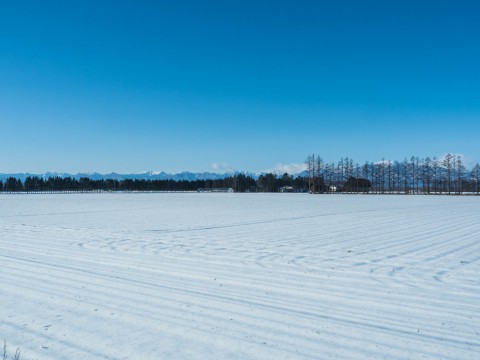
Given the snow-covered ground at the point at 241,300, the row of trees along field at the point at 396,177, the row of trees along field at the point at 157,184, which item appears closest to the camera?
the snow-covered ground at the point at 241,300

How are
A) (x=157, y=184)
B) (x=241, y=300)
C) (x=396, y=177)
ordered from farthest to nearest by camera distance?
(x=157, y=184) → (x=396, y=177) → (x=241, y=300)

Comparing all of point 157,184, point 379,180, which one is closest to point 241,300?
point 379,180

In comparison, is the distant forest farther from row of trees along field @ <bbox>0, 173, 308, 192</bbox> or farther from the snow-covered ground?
the snow-covered ground

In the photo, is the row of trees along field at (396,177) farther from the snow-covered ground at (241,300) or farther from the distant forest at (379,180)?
the snow-covered ground at (241,300)

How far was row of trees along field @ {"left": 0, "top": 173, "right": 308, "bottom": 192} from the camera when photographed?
142 meters

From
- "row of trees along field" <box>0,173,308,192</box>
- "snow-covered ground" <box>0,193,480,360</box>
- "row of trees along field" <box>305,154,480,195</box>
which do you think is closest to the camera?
"snow-covered ground" <box>0,193,480,360</box>

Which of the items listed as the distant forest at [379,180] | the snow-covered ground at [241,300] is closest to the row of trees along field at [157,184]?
the distant forest at [379,180]

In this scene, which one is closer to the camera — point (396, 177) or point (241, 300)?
point (241, 300)

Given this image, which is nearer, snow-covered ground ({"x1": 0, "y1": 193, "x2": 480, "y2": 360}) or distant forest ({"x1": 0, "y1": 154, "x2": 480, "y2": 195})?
snow-covered ground ({"x1": 0, "y1": 193, "x2": 480, "y2": 360})

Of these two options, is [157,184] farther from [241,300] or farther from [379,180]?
[241,300]

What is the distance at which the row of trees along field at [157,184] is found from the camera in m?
142

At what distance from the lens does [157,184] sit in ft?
528

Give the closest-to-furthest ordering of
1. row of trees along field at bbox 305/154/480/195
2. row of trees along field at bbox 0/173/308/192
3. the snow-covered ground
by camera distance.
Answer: the snow-covered ground → row of trees along field at bbox 305/154/480/195 → row of trees along field at bbox 0/173/308/192

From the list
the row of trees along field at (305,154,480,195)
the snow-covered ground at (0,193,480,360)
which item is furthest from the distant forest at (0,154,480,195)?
the snow-covered ground at (0,193,480,360)
